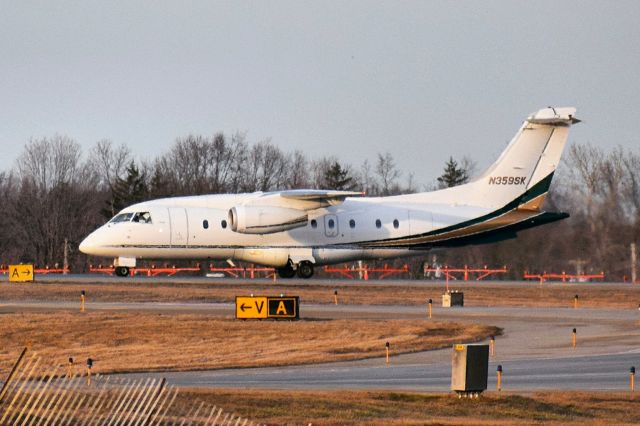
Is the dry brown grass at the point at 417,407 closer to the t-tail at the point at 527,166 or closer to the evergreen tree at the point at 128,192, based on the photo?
the t-tail at the point at 527,166

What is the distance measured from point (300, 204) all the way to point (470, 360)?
33.0m

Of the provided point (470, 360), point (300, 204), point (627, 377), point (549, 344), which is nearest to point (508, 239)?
point (300, 204)

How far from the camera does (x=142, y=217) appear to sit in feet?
183

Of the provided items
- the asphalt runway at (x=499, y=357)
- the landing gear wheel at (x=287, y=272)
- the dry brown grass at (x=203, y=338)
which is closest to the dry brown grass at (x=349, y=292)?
the landing gear wheel at (x=287, y=272)

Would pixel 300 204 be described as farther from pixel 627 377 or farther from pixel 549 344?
pixel 627 377

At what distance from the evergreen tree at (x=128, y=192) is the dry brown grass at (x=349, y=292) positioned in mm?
39554

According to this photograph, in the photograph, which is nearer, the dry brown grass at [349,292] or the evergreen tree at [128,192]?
the dry brown grass at [349,292]

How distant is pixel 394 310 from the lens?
1836 inches

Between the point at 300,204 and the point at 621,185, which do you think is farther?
the point at 621,185

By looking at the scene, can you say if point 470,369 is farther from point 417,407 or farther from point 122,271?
point 122,271

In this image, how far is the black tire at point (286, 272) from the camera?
58.9 metres

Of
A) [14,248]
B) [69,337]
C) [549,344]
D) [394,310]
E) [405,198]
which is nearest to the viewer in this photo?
[549,344]

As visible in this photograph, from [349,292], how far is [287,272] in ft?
17.5

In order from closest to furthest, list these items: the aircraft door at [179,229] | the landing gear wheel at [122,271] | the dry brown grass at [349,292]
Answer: the dry brown grass at [349,292]
the aircraft door at [179,229]
the landing gear wheel at [122,271]
